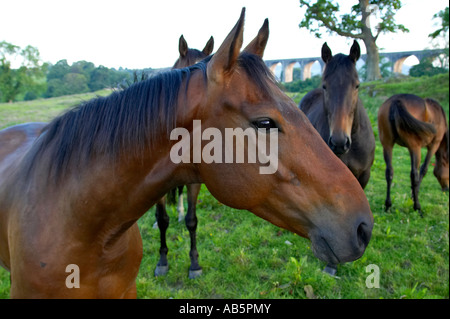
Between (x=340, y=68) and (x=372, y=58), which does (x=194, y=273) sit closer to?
(x=340, y=68)

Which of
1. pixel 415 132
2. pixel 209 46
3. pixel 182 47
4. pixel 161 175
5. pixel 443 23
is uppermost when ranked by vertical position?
pixel 443 23

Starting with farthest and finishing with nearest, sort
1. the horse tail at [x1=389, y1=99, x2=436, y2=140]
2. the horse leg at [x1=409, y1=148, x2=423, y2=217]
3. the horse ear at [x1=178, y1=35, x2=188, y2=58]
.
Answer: the horse tail at [x1=389, y1=99, x2=436, y2=140] < the horse leg at [x1=409, y1=148, x2=423, y2=217] < the horse ear at [x1=178, y1=35, x2=188, y2=58]

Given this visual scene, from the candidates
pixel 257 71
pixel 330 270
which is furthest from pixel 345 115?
pixel 257 71

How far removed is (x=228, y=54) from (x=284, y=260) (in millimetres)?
3371

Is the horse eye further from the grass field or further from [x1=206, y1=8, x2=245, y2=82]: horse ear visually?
the grass field

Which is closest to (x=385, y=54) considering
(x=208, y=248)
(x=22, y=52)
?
(x=208, y=248)

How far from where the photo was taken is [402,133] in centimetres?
577

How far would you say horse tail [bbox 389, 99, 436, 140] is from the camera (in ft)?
18.0

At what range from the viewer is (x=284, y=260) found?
3912mm

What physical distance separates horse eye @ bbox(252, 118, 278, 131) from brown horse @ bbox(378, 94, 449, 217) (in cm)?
521

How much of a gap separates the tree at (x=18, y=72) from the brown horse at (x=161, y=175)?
5091 centimetres

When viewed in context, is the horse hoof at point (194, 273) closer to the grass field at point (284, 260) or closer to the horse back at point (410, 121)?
the grass field at point (284, 260)

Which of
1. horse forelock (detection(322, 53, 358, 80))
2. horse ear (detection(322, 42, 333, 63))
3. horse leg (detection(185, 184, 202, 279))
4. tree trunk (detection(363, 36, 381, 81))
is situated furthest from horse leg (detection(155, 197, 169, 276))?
tree trunk (detection(363, 36, 381, 81))

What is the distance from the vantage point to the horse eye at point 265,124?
1.34 m
